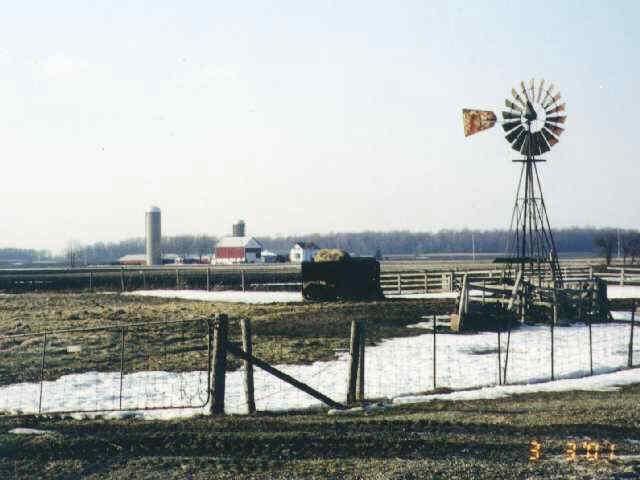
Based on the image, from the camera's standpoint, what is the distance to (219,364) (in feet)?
33.9

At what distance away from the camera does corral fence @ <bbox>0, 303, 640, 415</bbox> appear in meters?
11.5

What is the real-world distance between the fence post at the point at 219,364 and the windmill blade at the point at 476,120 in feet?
64.8

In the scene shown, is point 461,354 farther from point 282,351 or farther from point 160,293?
point 160,293

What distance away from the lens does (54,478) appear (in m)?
7.20

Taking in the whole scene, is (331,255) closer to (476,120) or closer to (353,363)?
(476,120)

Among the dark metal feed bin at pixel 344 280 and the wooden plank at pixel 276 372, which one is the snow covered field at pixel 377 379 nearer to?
the wooden plank at pixel 276 372

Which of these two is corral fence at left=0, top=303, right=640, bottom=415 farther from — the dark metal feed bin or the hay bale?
the hay bale

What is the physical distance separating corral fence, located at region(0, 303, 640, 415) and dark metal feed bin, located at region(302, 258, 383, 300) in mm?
8997

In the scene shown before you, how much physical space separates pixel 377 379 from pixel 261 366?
4364 mm

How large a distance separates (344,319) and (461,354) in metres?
6.85

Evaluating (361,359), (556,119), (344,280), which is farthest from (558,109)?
(361,359)

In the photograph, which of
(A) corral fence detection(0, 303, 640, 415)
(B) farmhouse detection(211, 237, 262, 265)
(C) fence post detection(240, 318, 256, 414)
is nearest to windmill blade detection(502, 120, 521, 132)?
(A) corral fence detection(0, 303, 640, 415)

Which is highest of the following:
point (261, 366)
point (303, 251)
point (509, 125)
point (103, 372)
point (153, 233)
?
point (509, 125)

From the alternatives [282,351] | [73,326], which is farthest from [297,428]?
[73,326]
